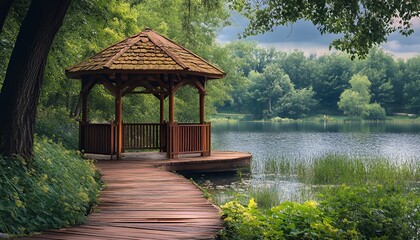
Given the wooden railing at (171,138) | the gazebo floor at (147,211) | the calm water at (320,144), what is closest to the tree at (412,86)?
the calm water at (320,144)

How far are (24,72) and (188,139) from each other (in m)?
9.08

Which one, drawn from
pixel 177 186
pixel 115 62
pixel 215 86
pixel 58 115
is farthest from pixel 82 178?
pixel 215 86

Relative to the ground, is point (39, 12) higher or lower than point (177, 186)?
higher

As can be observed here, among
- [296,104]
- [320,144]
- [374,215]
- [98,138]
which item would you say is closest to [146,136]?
[98,138]

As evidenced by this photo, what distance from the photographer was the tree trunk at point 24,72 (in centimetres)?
820

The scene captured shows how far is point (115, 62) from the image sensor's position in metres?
15.9

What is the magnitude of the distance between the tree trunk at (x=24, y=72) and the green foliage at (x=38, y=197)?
35 cm

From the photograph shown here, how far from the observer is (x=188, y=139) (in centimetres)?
1700

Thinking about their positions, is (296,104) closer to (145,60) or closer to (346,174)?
(346,174)

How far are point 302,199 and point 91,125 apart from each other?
23.1 ft

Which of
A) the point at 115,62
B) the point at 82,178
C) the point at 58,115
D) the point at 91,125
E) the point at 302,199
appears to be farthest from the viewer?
the point at 58,115

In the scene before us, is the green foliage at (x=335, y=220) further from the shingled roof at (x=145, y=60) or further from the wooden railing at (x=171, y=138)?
the wooden railing at (x=171, y=138)

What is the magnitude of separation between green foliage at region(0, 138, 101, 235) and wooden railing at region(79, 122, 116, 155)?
23.6ft

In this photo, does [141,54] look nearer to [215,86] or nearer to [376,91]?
[215,86]
